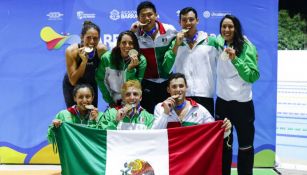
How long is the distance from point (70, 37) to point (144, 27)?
6.67 feet

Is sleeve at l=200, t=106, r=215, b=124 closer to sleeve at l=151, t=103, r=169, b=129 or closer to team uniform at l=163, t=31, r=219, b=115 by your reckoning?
team uniform at l=163, t=31, r=219, b=115

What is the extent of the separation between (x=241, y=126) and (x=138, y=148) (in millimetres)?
1080

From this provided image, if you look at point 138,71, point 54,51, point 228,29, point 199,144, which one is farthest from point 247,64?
point 54,51

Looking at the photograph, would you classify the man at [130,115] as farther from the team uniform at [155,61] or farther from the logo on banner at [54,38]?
the logo on banner at [54,38]

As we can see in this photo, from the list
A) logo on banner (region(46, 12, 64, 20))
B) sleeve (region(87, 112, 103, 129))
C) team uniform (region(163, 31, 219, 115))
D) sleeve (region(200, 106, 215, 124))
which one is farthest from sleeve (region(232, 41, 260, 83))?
logo on banner (region(46, 12, 64, 20))

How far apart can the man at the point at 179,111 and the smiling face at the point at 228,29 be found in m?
0.57

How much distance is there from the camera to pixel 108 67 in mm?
4184

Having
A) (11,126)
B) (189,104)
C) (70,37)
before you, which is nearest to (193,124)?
(189,104)

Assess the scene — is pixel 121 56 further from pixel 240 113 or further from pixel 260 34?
pixel 260 34

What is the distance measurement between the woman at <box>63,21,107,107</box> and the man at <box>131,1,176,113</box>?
0.40 m

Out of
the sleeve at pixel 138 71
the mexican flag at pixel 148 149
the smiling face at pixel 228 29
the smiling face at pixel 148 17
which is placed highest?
the smiling face at pixel 148 17

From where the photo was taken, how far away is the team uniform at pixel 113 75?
13.5 feet

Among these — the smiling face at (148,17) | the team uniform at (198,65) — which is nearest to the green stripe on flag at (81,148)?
the team uniform at (198,65)

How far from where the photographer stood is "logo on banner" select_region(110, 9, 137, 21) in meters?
5.87
